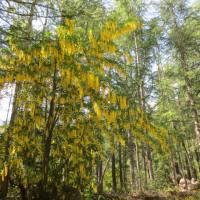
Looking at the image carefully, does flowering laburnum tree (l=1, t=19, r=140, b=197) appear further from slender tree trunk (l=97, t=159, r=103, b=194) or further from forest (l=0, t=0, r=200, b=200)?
slender tree trunk (l=97, t=159, r=103, b=194)

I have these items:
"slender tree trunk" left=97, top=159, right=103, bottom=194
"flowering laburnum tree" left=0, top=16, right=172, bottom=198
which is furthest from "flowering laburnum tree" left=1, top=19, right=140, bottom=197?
"slender tree trunk" left=97, top=159, right=103, bottom=194

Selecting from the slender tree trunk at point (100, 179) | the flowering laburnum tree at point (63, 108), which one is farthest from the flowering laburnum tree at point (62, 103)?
the slender tree trunk at point (100, 179)

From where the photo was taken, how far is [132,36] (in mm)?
13945

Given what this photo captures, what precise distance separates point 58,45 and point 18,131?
2.54m

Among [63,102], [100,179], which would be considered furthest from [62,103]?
[100,179]

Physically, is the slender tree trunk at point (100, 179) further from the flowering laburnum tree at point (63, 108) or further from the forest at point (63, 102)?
the flowering laburnum tree at point (63, 108)

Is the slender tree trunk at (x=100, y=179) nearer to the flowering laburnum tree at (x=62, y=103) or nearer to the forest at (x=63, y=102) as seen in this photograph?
the forest at (x=63, y=102)

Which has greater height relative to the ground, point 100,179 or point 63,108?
point 63,108

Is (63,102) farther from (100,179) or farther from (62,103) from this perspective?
(100,179)

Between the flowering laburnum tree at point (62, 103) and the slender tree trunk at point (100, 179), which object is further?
the slender tree trunk at point (100, 179)

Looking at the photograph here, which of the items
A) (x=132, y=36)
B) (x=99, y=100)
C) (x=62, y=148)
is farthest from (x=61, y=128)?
(x=132, y=36)

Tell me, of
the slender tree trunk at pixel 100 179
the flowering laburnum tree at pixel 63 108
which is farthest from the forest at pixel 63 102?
the slender tree trunk at pixel 100 179

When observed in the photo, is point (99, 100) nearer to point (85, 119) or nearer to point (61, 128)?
point (85, 119)

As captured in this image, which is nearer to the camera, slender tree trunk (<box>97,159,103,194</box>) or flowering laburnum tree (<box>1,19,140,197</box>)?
flowering laburnum tree (<box>1,19,140,197</box>)
